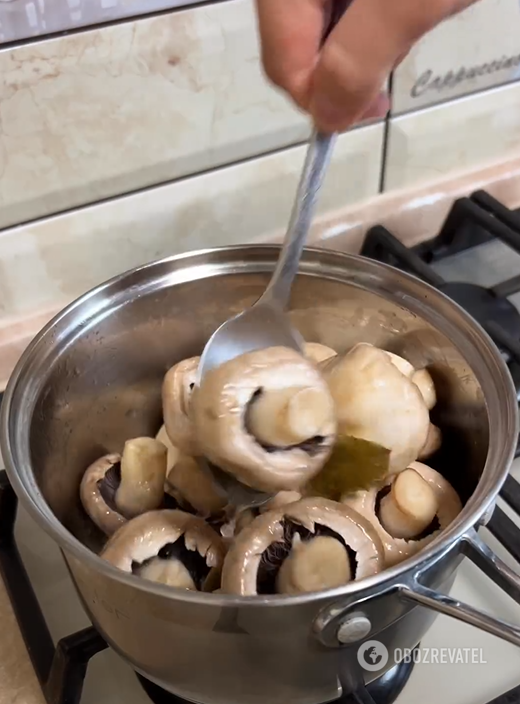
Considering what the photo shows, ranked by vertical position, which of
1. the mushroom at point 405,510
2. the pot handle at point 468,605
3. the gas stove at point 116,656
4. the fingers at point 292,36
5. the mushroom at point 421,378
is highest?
the fingers at point 292,36

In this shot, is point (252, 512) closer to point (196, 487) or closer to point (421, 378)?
point (196, 487)

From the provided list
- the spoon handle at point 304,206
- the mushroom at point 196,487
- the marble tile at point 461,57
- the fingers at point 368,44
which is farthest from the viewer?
the marble tile at point 461,57

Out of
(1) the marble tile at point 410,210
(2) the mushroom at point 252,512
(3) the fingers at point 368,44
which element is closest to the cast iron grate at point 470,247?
(1) the marble tile at point 410,210

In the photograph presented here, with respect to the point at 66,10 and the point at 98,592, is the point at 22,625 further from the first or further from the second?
the point at 66,10

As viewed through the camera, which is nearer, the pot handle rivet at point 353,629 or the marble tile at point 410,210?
the pot handle rivet at point 353,629

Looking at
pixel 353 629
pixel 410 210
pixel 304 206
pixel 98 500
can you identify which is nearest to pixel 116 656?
pixel 98 500

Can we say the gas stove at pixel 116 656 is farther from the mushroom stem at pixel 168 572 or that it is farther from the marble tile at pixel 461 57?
the marble tile at pixel 461 57

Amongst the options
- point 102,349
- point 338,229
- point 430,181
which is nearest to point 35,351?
point 102,349
